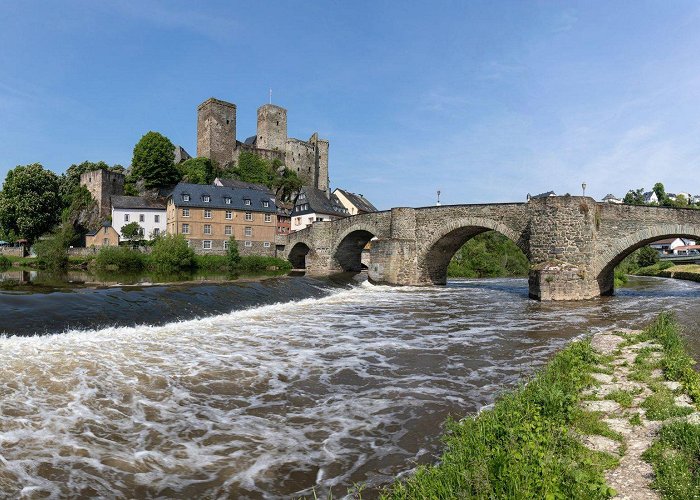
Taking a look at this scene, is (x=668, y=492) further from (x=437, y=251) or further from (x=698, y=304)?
(x=437, y=251)

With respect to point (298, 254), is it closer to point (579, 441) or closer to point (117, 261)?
point (117, 261)

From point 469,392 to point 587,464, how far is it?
3134 mm

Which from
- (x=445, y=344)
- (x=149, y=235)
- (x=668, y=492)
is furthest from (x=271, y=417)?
(x=149, y=235)

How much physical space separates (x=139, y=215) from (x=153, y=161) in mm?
10251

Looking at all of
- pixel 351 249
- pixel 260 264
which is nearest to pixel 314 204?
pixel 260 264

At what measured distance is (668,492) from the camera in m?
3.20

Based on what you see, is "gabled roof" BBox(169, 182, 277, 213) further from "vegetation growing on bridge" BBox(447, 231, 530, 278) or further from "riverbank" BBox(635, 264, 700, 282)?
"riverbank" BBox(635, 264, 700, 282)

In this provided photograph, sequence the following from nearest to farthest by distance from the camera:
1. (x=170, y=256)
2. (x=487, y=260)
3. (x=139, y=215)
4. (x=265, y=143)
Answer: (x=170, y=256)
(x=487, y=260)
(x=139, y=215)
(x=265, y=143)

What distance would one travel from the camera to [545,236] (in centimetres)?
2073

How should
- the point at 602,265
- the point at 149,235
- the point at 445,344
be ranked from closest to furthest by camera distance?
the point at 445,344 < the point at 602,265 < the point at 149,235

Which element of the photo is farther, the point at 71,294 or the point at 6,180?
the point at 6,180

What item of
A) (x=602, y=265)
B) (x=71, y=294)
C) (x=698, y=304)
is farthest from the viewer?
(x=602, y=265)

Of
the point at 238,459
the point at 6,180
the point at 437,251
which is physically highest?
the point at 6,180

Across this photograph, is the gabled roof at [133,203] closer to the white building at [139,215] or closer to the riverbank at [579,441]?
the white building at [139,215]
